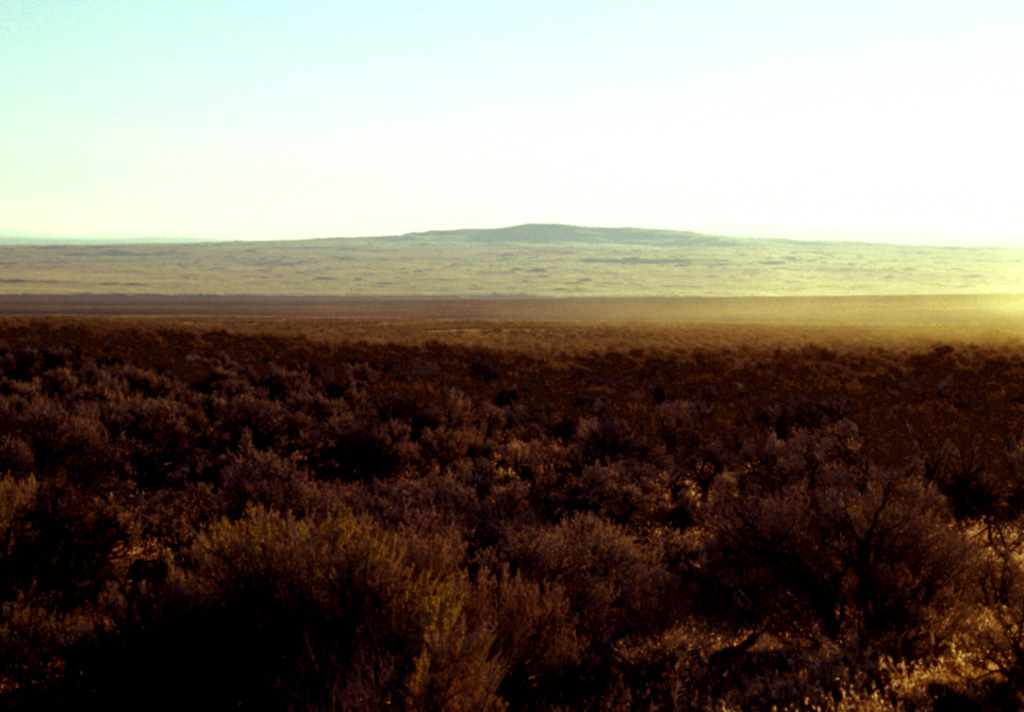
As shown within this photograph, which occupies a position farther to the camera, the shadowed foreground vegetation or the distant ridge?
the distant ridge

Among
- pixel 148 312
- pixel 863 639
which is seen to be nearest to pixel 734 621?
pixel 863 639

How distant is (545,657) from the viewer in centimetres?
404

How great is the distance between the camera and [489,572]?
484cm

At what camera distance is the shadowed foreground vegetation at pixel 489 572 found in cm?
375

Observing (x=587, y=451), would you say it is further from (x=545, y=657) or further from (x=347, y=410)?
(x=545, y=657)

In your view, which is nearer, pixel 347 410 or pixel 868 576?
pixel 868 576

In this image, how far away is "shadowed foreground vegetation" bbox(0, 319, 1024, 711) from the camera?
3.75 metres

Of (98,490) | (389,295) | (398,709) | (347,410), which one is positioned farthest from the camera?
(389,295)

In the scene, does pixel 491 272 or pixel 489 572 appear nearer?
pixel 489 572

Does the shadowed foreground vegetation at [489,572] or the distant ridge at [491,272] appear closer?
the shadowed foreground vegetation at [489,572]

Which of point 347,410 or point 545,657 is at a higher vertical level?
point 545,657

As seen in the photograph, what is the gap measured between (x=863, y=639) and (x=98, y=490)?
22.7 feet

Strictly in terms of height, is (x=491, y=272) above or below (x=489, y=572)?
below

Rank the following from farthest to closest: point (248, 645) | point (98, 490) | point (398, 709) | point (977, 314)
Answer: point (977, 314)
point (98, 490)
point (248, 645)
point (398, 709)
